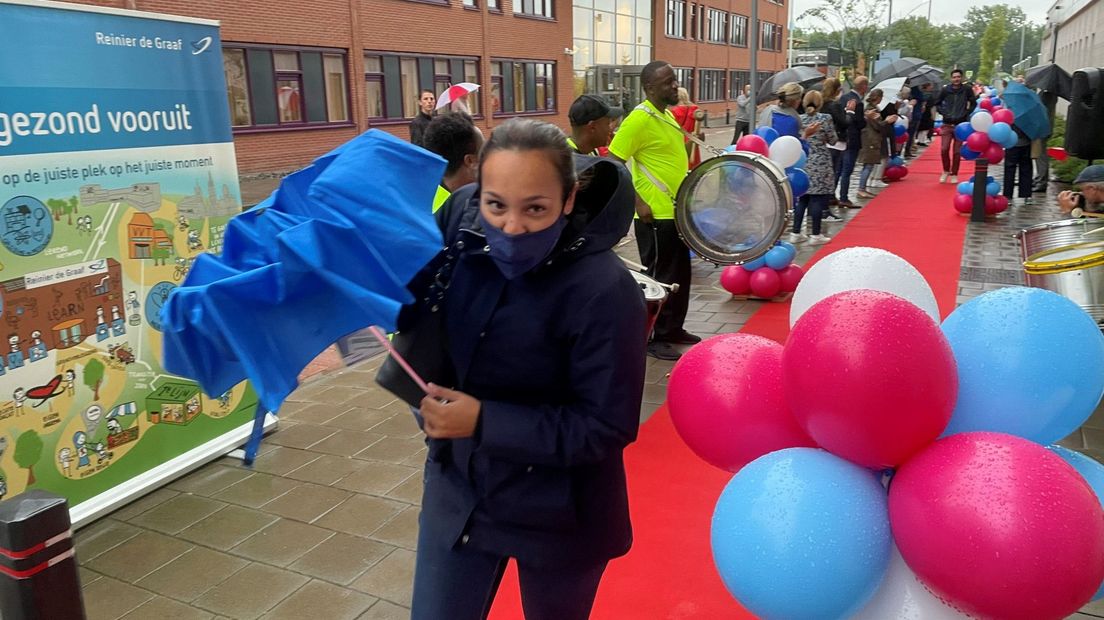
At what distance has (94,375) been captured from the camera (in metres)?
3.73

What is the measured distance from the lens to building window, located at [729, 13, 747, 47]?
49344mm

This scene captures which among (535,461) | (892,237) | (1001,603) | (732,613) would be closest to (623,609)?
(732,613)

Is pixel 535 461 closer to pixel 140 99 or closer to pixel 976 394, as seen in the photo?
pixel 976 394

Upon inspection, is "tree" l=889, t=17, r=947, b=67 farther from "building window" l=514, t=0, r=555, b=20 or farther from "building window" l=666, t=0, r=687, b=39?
"building window" l=514, t=0, r=555, b=20

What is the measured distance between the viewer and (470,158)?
11.4 ft

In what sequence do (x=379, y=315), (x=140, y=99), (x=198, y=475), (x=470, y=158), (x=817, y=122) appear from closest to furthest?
(x=379, y=315) < (x=470, y=158) < (x=140, y=99) < (x=198, y=475) < (x=817, y=122)

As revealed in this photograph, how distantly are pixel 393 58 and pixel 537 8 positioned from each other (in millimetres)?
8076

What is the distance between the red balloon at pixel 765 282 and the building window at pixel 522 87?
2002 centimetres

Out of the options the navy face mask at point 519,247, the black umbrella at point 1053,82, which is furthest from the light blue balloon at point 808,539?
the black umbrella at point 1053,82

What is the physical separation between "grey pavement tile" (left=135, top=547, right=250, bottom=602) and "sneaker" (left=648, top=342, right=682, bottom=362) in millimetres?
3378

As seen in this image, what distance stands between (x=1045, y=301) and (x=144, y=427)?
12.7 feet

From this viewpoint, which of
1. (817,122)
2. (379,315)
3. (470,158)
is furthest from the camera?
(817,122)

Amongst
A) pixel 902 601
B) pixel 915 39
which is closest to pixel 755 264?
pixel 902 601

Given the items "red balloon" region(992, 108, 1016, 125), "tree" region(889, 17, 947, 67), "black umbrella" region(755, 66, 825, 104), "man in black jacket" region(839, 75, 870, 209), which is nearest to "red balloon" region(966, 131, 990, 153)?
"red balloon" region(992, 108, 1016, 125)
